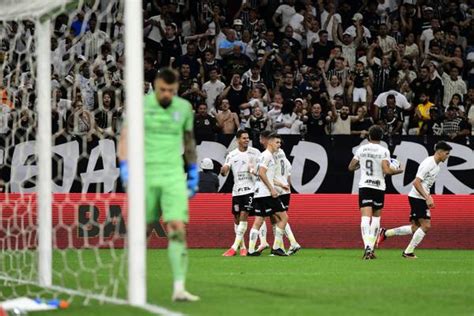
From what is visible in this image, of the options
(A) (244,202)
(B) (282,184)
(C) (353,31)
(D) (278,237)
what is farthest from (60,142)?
(C) (353,31)

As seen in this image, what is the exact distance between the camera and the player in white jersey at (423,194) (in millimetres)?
18906

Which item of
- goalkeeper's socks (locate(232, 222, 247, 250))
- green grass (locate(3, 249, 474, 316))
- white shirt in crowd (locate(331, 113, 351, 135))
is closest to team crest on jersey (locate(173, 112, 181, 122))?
green grass (locate(3, 249, 474, 316))

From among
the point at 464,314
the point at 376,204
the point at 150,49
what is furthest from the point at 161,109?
A: the point at 150,49

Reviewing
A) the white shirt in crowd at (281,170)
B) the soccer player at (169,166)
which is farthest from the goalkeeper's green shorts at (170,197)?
the white shirt in crowd at (281,170)

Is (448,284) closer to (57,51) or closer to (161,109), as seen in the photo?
(161,109)

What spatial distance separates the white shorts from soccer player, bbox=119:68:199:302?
47.6 feet

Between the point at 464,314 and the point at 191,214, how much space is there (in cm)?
1293

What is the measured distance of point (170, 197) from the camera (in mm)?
10703

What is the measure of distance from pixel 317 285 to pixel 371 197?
242 inches

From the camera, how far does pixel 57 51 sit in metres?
16.1

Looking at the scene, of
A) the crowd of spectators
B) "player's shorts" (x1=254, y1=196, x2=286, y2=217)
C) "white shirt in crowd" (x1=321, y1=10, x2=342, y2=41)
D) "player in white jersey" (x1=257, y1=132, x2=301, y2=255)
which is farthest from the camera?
"white shirt in crowd" (x1=321, y1=10, x2=342, y2=41)

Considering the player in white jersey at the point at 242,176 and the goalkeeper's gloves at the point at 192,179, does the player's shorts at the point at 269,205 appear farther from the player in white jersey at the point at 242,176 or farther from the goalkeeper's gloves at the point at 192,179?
the goalkeeper's gloves at the point at 192,179

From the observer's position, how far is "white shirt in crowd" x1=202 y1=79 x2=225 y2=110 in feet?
81.6

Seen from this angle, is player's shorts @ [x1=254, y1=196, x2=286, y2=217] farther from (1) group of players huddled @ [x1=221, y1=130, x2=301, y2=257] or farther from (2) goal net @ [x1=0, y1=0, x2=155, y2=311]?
(2) goal net @ [x1=0, y1=0, x2=155, y2=311]
